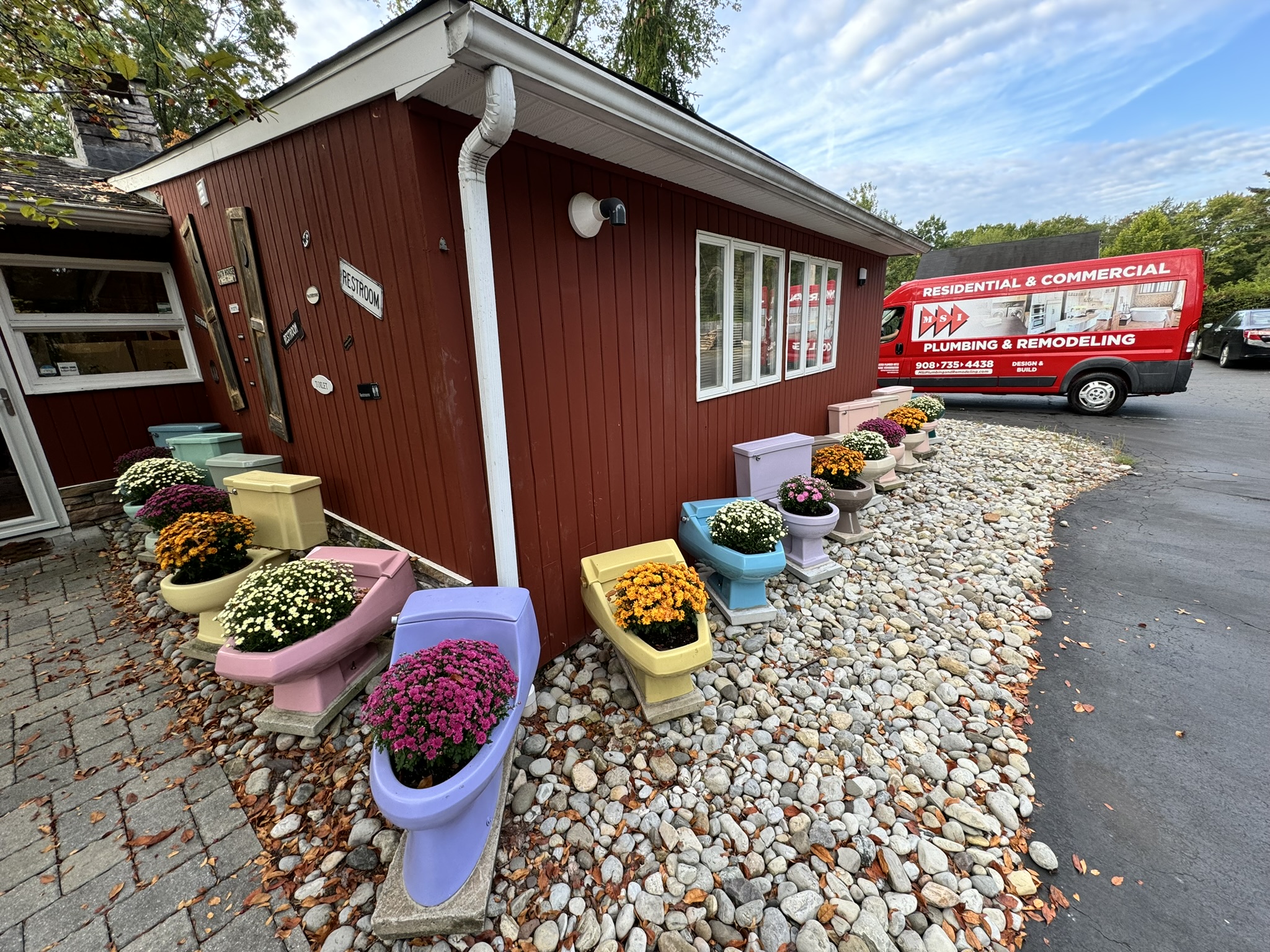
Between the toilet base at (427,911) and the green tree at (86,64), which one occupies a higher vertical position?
the green tree at (86,64)

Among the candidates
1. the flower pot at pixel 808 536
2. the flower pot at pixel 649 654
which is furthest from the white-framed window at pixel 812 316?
the flower pot at pixel 649 654

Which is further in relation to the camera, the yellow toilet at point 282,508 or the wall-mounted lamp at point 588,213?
the yellow toilet at point 282,508

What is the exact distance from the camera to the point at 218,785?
1916mm

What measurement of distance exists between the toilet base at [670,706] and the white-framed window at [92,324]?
5.42m

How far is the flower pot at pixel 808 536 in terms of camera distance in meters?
3.30

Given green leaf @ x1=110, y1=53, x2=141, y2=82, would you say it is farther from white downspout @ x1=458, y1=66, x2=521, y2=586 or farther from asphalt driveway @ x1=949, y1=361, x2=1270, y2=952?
asphalt driveway @ x1=949, y1=361, x2=1270, y2=952

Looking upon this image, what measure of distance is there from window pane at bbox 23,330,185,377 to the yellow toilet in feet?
8.64

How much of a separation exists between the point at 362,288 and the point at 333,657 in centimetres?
179

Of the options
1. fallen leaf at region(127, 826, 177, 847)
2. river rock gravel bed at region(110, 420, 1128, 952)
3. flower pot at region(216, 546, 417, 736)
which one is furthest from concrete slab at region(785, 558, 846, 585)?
fallen leaf at region(127, 826, 177, 847)

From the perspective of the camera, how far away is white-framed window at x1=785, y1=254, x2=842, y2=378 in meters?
4.55

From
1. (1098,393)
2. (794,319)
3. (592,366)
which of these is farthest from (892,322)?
(592,366)

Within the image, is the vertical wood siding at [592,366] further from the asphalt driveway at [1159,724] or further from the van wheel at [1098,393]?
the van wheel at [1098,393]

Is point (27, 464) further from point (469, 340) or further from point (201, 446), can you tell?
point (469, 340)

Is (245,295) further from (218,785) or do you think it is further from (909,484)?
(909,484)
